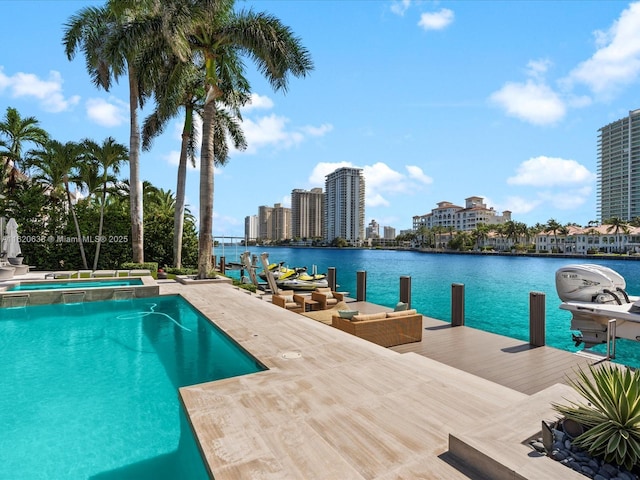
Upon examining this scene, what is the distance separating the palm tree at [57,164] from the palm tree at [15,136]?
0.91 metres

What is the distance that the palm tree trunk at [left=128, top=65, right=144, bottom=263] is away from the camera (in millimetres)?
16719

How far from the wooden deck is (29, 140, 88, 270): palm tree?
708 inches

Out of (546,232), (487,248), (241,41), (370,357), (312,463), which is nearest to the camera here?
(312,463)

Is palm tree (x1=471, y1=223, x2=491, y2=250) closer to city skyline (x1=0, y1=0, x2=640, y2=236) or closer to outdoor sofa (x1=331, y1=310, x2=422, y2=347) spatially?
city skyline (x1=0, y1=0, x2=640, y2=236)

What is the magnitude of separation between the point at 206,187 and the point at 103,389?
32.4ft

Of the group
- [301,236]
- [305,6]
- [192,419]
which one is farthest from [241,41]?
[301,236]

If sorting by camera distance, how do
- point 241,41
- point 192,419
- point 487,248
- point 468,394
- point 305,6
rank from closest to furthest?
point 192,419, point 468,394, point 305,6, point 241,41, point 487,248

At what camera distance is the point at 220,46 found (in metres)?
13.7

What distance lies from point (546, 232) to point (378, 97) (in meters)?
93.5

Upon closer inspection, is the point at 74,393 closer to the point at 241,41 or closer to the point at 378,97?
the point at 241,41

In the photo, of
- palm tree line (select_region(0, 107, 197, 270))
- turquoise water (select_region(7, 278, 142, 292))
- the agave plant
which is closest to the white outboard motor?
the agave plant

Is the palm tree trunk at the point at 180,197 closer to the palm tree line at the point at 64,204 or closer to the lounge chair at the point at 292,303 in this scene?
the palm tree line at the point at 64,204

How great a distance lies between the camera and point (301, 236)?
154250mm

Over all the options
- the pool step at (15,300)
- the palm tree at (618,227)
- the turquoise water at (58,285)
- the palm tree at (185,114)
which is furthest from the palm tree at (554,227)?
the pool step at (15,300)
